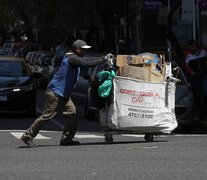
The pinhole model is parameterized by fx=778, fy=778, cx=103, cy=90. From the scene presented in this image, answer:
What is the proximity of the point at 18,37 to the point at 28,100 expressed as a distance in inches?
2175

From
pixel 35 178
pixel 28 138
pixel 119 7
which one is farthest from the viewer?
pixel 119 7

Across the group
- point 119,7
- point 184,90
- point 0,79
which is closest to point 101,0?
point 119,7

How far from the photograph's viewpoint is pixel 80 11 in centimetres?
3491

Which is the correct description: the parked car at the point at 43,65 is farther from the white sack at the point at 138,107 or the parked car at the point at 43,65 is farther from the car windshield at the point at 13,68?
the white sack at the point at 138,107

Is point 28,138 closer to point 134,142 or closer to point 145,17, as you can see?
point 134,142

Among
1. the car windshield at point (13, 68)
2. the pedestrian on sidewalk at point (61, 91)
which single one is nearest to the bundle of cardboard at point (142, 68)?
the pedestrian on sidewalk at point (61, 91)

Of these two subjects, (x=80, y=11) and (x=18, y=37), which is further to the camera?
(x=18, y=37)

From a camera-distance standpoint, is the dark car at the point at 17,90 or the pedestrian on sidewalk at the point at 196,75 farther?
the dark car at the point at 17,90

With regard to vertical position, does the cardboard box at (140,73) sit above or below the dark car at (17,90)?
above

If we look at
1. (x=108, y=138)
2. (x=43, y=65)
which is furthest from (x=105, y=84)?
(x=43, y=65)

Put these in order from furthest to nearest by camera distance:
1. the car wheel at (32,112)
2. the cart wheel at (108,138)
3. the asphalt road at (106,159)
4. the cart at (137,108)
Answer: the car wheel at (32,112)
the cart wheel at (108,138)
the cart at (137,108)
the asphalt road at (106,159)

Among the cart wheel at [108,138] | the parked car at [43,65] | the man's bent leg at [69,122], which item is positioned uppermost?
the man's bent leg at [69,122]

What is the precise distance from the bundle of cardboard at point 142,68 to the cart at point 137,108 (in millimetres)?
117

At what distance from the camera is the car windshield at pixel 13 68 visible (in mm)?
21641
